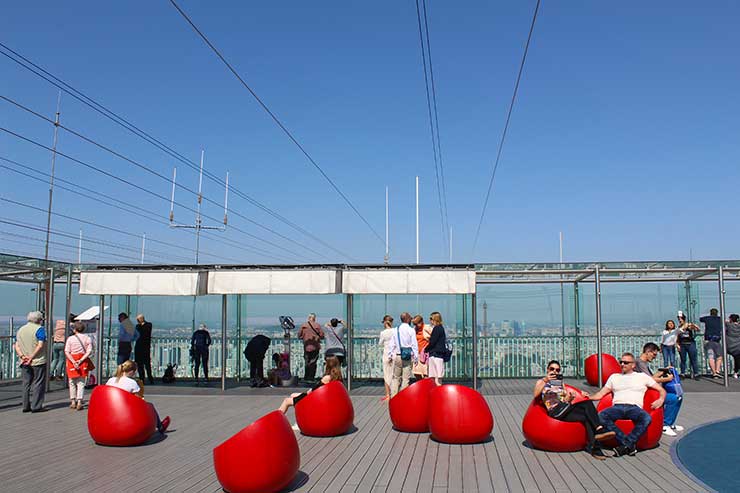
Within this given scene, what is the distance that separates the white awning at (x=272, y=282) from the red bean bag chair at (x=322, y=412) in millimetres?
5358

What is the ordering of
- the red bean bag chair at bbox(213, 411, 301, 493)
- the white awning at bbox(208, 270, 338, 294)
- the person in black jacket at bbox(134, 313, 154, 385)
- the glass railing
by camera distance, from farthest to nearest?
the glass railing
the person in black jacket at bbox(134, 313, 154, 385)
the white awning at bbox(208, 270, 338, 294)
the red bean bag chair at bbox(213, 411, 301, 493)

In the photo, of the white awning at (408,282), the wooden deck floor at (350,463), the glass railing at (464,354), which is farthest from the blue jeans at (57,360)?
the white awning at (408,282)

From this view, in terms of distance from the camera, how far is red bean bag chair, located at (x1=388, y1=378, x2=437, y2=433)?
34.1 feet

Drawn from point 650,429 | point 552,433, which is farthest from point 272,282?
point 650,429

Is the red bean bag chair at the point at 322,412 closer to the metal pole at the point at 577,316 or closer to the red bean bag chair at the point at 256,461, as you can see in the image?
the red bean bag chair at the point at 256,461

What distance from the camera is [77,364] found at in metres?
13.1

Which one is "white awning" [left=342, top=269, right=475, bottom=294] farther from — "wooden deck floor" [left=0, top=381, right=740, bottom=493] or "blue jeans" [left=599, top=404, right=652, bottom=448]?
"blue jeans" [left=599, top=404, right=652, bottom=448]

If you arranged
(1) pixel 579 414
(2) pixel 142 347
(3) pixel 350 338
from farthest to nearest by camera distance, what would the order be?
(2) pixel 142 347, (3) pixel 350 338, (1) pixel 579 414

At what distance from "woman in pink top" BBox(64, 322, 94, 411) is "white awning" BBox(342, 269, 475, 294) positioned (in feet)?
18.2

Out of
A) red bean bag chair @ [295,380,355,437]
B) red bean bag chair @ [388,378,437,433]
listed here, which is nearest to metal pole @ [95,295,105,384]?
red bean bag chair @ [295,380,355,437]

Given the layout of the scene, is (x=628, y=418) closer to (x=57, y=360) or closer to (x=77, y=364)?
(x=77, y=364)

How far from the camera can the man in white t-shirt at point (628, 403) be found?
8.77m

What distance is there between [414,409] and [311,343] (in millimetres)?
7320

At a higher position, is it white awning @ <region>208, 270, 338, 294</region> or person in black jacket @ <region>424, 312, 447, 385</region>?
white awning @ <region>208, 270, 338, 294</region>
